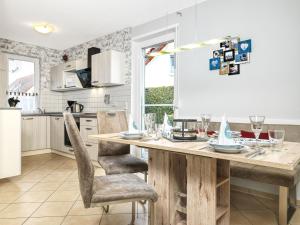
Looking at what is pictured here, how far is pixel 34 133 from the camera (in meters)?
4.73

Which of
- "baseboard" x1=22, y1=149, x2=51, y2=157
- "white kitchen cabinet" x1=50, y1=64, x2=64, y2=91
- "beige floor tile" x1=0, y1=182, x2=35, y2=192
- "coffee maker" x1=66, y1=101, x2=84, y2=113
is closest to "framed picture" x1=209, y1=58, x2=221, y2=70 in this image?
"beige floor tile" x1=0, y1=182, x2=35, y2=192

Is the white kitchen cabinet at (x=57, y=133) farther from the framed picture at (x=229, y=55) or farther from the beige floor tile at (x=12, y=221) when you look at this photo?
the framed picture at (x=229, y=55)

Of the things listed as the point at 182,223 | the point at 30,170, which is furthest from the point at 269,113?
the point at 30,170

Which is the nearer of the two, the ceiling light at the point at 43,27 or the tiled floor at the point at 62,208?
the tiled floor at the point at 62,208

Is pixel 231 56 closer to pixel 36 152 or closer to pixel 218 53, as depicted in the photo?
pixel 218 53

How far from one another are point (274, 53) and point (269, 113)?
670 mm

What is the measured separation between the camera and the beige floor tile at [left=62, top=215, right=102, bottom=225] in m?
1.91

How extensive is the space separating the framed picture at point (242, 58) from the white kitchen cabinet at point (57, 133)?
3566mm

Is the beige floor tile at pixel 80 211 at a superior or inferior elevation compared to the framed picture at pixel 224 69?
inferior

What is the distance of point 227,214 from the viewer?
5.41 feet

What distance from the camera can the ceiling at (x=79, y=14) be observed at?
10.3 ft

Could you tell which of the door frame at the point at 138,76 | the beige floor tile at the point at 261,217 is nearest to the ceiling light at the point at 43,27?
the door frame at the point at 138,76

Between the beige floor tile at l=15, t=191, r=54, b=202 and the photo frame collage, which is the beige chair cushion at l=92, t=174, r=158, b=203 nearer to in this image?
the beige floor tile at l=15, t=191, r=54, b=202

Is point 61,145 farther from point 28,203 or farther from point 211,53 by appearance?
point 211,53
